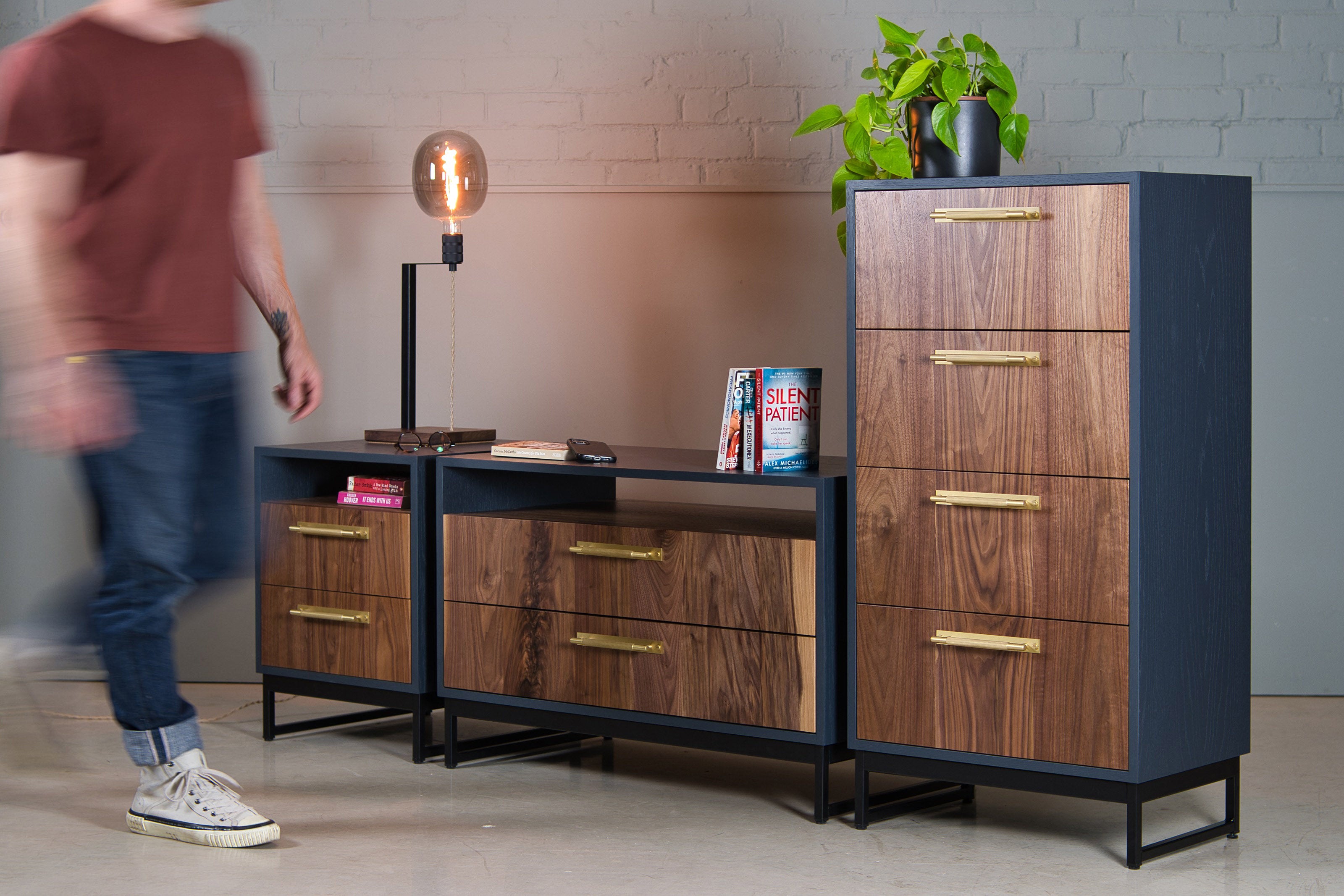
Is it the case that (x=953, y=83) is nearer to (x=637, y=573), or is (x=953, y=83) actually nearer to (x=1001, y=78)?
(x=1001, y=78)

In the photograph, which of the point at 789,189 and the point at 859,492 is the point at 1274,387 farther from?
the point at 859,492

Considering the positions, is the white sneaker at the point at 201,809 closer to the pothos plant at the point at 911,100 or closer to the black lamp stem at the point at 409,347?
the black lamp stem at the point at 409,347

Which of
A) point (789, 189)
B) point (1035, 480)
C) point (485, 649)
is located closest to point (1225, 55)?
point (789, 189)

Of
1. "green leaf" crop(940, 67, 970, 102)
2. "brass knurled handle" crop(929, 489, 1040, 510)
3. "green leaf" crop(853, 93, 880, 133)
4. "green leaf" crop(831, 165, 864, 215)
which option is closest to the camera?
"brass knurled handle" crop(929, 489, 1040, 510)

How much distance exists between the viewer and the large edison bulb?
10.7 ft

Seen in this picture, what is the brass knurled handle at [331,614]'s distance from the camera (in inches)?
119

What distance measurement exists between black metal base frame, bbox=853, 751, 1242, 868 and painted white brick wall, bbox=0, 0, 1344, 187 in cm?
151

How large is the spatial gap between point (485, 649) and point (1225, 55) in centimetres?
214

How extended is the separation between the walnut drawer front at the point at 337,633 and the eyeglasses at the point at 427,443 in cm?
30

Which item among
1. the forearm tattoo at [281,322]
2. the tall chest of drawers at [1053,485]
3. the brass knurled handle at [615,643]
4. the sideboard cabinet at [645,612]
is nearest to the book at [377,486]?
the sideboard cabinet at [645,612]

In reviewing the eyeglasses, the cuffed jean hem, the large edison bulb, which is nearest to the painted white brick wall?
the large edison bulb

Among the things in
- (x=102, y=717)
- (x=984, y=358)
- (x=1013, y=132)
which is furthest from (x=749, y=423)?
(x=102, y=717)

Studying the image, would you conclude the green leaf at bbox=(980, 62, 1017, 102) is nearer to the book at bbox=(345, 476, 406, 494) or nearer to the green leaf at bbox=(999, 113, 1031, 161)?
the green leaf at bbox=(999, 113, 1031, 161)

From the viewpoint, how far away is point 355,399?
149 inches
